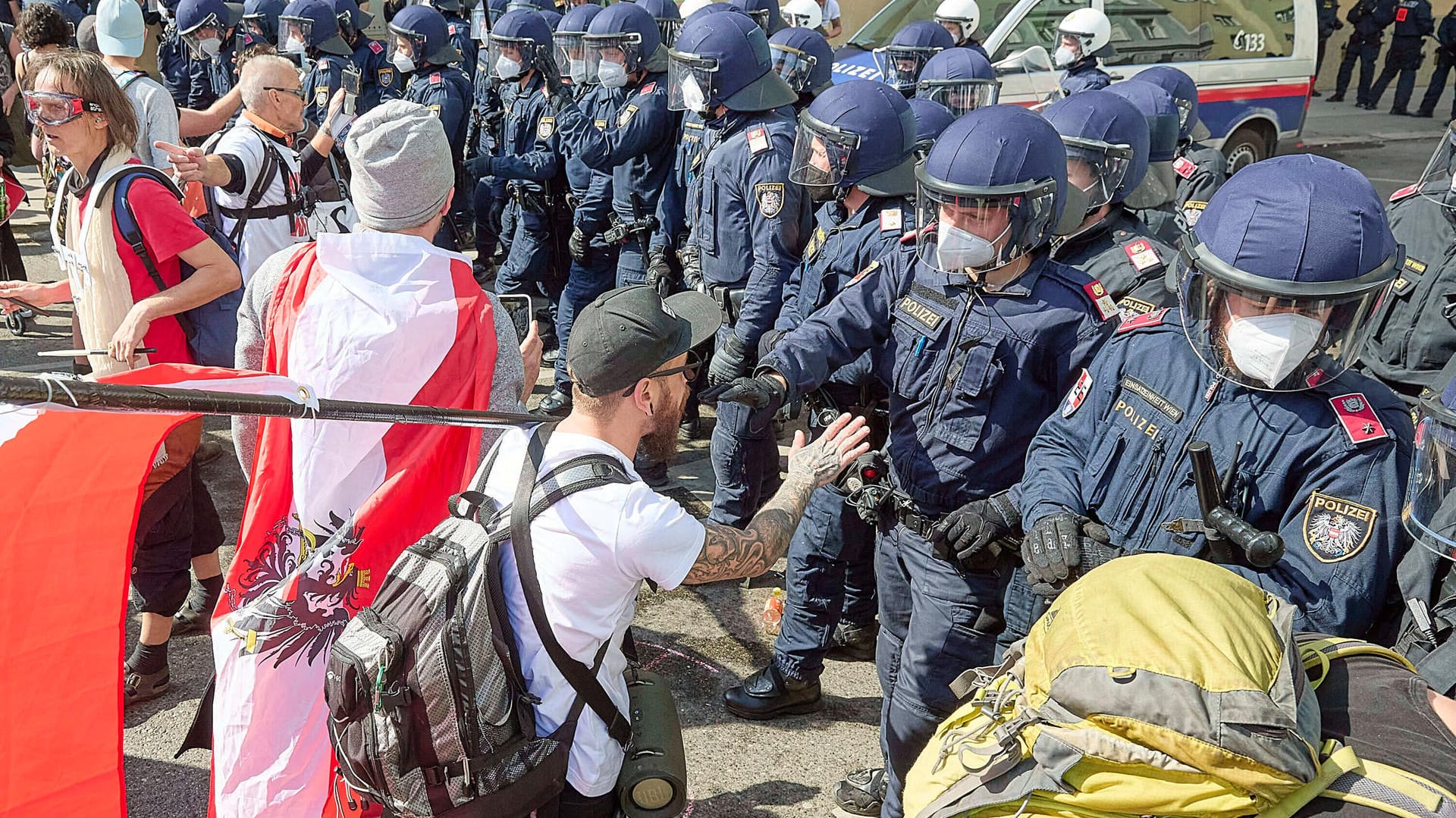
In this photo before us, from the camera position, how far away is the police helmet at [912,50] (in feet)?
25.8

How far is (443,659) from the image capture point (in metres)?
1.93

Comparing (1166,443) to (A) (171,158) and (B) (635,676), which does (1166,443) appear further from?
(A) (171,158)

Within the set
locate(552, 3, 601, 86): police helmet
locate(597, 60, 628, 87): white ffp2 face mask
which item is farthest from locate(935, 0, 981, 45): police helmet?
locate(597, 60, 628, 87): white ffp2 face mask

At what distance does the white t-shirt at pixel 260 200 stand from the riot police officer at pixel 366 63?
468 centimetres

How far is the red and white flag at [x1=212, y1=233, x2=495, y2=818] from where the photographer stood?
104 inches

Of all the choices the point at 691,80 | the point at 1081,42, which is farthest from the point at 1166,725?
the point at 1081,42

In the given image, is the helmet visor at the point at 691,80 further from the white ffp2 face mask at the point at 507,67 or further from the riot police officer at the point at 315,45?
the riot police officer at the point at 315,45

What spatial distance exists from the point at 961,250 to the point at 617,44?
4.23 meters

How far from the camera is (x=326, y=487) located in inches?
109

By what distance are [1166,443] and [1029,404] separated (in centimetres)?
71

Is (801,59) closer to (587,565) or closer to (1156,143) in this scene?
(1156,143)

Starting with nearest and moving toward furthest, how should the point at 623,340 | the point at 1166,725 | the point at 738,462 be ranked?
the point at 1166,725 → the point at 623,340 → the point at 738,462

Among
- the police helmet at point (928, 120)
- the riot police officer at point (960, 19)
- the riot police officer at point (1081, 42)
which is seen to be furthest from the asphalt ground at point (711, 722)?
the riot police officer at point (960, 19)

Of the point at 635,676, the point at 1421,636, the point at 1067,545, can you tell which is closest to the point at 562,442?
the point at 635,676
